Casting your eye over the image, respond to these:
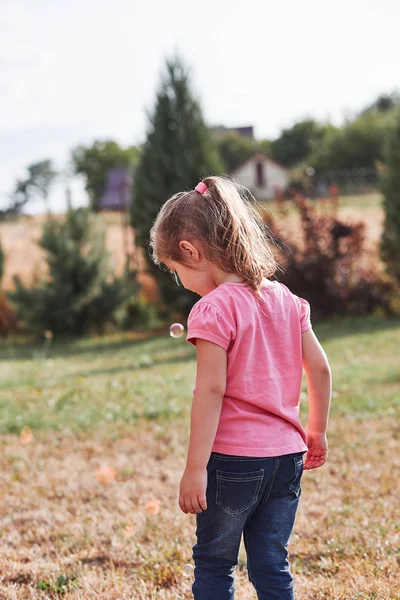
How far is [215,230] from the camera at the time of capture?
208 centimetres

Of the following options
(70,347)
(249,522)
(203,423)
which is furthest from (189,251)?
(70,347)

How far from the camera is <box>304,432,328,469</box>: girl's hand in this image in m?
2.35

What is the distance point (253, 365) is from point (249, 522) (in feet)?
1.71

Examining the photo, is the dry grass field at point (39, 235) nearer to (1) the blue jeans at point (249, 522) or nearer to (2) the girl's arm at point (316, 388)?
(2) the girl's arm at point (316, 388)

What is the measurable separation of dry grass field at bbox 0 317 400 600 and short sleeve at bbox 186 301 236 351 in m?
1.15

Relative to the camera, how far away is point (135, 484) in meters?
4.02

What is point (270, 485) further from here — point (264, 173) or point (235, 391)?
point (264, 173)

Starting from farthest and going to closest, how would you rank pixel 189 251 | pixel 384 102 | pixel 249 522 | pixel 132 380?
pixel 384 102 < pixel 132 380 < pixel 249 522 < pixel 189 251

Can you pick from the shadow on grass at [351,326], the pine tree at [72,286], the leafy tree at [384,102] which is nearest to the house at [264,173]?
the leafy tree at [384,102]

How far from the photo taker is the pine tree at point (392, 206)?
12688 mm

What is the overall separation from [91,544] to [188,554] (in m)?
0.48

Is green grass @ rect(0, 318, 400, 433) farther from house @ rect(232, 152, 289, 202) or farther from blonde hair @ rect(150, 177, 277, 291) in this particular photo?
house @ rect(232, 152, 289, 202)

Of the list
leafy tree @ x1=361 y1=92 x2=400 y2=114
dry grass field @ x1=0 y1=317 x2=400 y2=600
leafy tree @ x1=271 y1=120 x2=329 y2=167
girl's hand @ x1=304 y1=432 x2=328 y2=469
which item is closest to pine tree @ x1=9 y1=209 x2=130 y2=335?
dry grass field @ x1=0 y1=317 x2=400 y2=600

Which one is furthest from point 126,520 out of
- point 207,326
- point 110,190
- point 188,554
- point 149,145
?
point 110,190
